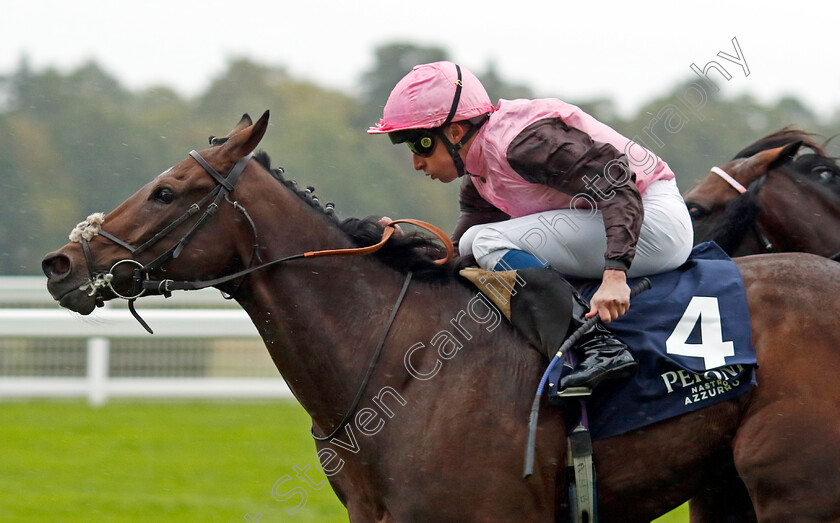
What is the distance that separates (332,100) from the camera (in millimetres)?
42188

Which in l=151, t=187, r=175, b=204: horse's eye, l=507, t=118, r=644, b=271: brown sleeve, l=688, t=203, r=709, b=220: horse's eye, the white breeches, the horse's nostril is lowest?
l=688, t=203, r=709, b=220: horse's eye

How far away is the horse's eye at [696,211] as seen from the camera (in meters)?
4.93

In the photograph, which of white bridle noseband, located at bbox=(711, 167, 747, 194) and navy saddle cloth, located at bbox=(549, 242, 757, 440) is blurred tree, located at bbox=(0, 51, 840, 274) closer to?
white bridle noseband, located at bbox=(711, 167, 747, 194)

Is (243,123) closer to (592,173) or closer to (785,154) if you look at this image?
(592,173)

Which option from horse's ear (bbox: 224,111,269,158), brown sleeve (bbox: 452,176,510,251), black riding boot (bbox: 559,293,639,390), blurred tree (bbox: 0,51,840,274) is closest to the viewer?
black riding boot (bbox: 559,293,639,390)

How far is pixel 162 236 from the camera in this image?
10.5 feet

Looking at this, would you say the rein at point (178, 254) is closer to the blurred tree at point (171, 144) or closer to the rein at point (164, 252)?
the rein at point (164, 252)

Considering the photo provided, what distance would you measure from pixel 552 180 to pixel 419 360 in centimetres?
74

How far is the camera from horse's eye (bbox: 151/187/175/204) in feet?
10.6

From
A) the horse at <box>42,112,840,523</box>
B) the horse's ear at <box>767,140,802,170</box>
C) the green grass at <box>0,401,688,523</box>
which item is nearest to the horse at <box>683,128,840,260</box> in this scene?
the horse's ear at <box>767,140,802,170</box>

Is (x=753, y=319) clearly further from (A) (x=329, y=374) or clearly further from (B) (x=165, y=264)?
(B) (x=165, y=264)

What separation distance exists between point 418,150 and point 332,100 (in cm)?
3951

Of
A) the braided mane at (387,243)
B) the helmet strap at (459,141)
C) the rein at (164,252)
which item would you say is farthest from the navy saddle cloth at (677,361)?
the rein at (164,252)

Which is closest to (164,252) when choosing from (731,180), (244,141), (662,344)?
(244,141)
